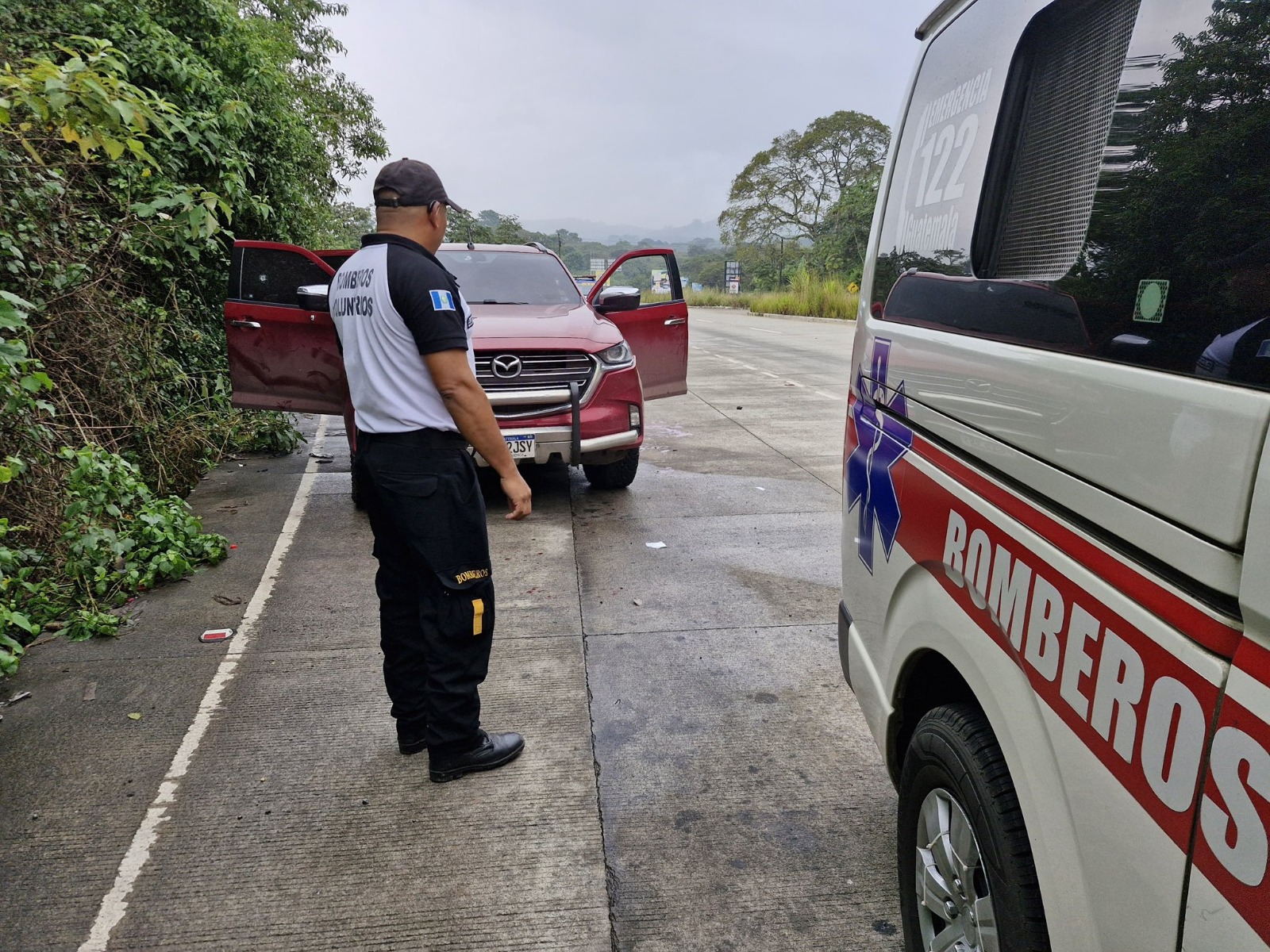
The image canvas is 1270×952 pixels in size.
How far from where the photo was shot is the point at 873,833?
9.66ft

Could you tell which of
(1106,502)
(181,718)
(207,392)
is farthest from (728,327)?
(1106,502)

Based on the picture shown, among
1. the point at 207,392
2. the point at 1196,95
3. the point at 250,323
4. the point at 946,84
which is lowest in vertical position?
the point at 207,392

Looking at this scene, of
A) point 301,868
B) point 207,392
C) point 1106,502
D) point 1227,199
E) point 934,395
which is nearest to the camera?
point 1227,199

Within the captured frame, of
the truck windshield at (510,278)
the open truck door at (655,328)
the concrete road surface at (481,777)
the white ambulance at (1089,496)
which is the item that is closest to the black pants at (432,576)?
the concrete road surface at (481,777)

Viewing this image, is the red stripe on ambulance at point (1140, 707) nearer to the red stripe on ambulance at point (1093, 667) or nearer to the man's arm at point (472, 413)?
the red stripe on ambulance at point (1093, 667)

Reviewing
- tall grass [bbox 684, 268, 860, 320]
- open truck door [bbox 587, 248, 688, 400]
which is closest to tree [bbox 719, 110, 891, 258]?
tall grass [bbox 684, 268, 860, 320]

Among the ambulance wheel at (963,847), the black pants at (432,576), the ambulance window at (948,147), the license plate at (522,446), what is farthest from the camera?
the license plate at (522,446)

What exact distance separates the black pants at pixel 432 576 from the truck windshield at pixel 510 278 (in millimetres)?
4176

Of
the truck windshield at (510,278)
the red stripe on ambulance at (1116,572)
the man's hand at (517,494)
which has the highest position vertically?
the truck windshield at (510,278)

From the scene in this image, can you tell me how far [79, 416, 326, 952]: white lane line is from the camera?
2600 millimetres

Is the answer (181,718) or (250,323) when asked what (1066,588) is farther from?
(250,323)

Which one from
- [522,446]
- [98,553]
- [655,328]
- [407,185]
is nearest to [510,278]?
[655,328]

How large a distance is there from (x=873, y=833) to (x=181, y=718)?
8.71 ft

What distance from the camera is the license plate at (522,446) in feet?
20.5
